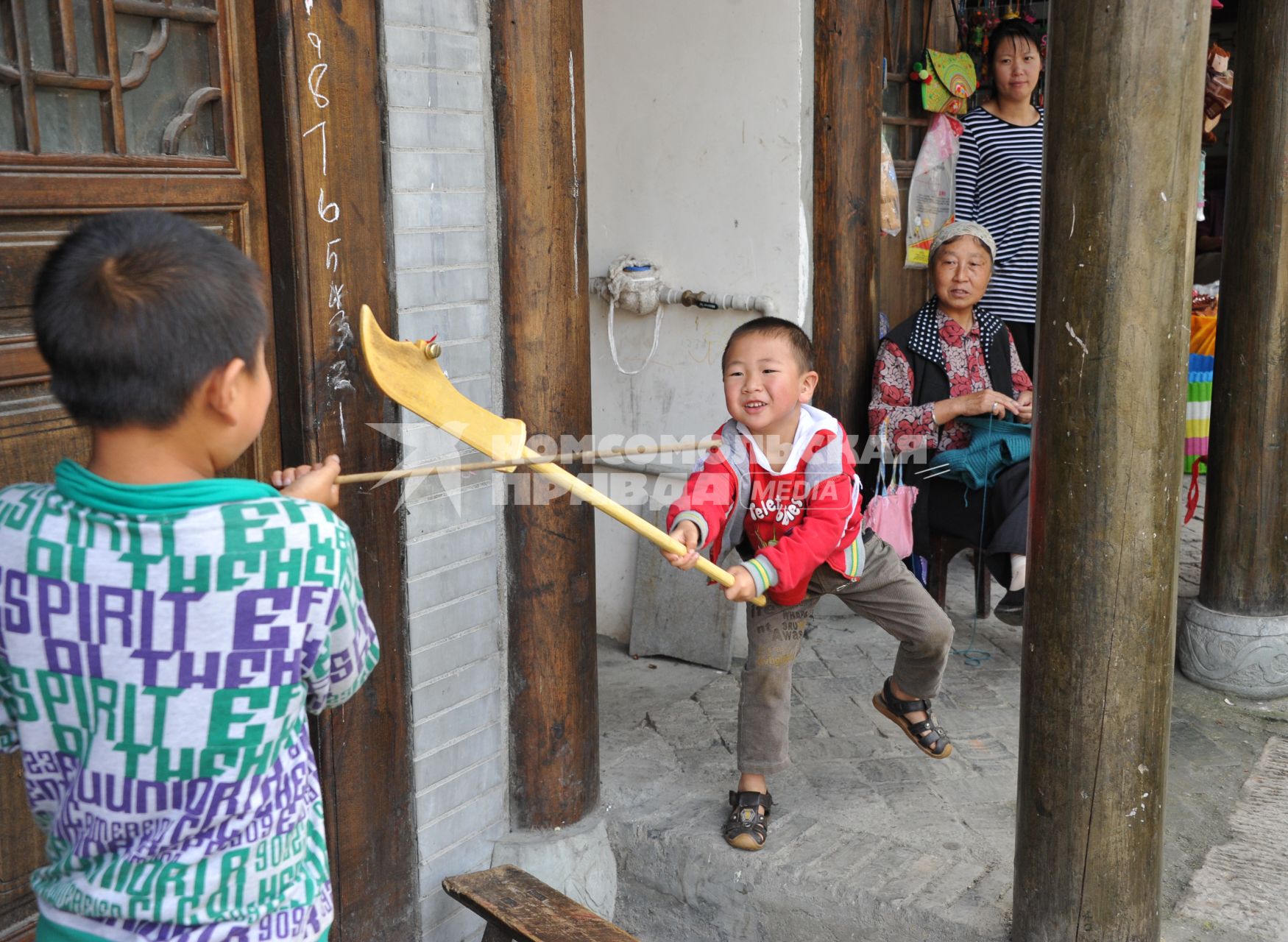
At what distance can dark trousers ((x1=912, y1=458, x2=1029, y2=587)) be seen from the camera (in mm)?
4293

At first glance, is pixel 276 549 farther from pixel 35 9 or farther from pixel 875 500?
pixel 875 500

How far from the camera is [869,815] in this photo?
330 cm

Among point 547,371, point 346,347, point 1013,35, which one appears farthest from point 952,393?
point 346,347

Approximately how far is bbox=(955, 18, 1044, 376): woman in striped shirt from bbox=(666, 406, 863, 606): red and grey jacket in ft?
6.68

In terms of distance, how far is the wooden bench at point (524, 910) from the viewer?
2627 mm

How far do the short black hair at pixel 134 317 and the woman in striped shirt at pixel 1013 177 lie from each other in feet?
12.7

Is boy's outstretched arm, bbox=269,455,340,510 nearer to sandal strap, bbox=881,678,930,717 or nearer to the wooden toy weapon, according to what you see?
the wooden toy weapon

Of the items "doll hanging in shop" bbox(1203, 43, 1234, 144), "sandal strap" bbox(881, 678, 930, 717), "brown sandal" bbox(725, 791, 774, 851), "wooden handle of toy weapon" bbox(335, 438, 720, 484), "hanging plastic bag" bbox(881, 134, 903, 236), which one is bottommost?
"brown sandal" bbox(725, 791, 774, 851)

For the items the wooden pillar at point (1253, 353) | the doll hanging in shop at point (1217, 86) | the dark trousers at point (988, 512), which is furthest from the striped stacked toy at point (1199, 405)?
the dark trousers at point (988, 512)

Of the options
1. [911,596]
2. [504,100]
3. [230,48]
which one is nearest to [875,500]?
[911,596]

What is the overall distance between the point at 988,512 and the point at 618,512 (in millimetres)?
2347

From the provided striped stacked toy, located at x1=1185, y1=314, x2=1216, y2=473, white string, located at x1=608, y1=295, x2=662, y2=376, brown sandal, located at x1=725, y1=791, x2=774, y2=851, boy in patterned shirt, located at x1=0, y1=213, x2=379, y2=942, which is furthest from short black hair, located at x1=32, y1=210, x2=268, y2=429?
striped stacked toy, located at x1=1185, y1=314, x2=1216, y2=473

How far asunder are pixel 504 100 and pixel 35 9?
0.99 metres

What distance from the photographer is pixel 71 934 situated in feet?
5.02
